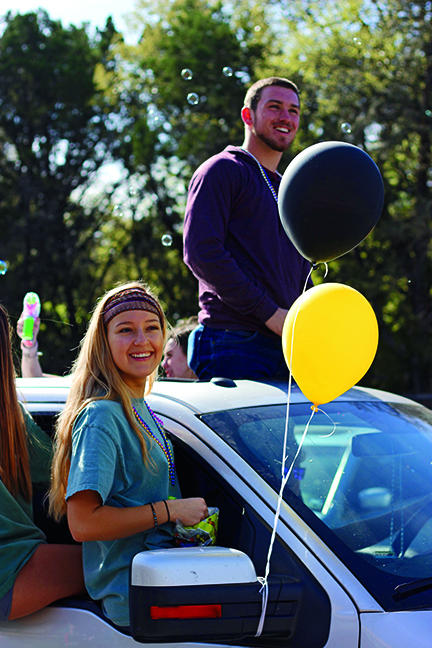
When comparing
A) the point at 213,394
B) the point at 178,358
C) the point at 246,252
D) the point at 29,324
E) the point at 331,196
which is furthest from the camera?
the point at 178,358

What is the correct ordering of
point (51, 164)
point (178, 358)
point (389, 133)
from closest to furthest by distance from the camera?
point (178, 358)
point (389, 133)
point (51, 164)

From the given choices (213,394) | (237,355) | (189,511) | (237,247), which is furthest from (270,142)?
(189,511)

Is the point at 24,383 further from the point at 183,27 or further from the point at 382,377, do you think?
the point at 183,27

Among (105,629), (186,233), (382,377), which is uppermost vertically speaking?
(186,233)

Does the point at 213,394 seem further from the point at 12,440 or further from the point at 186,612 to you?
the point at 186,612

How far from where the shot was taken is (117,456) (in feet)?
6.07

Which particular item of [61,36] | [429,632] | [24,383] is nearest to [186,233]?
[24,383]

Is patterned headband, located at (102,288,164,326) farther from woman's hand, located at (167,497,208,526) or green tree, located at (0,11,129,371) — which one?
green tree, located at (0,11,129,371)

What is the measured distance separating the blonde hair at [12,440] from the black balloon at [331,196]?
1.00 metres

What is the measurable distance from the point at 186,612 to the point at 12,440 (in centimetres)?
90

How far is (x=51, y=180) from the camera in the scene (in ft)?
62.8

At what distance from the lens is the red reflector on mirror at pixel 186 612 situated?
143 centimetres

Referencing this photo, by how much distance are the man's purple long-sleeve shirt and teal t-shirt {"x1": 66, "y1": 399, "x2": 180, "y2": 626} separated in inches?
35.3

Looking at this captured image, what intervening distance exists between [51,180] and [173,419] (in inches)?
717
